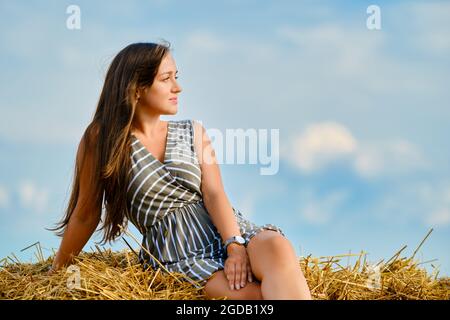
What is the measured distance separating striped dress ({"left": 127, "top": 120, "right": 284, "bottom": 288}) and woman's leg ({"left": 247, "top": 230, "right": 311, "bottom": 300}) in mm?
250

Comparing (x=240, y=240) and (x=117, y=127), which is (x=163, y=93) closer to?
(x=117, y=127)

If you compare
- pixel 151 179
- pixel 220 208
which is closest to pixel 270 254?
pixel 220 208

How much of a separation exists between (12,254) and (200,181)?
1.26 meters

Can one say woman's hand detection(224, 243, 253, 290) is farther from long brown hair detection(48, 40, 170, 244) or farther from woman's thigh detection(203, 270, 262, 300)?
long brown hair detection(48, 40, 170, 244)

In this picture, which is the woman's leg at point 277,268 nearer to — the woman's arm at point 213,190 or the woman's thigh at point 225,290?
the woman's thigh at point 225,290

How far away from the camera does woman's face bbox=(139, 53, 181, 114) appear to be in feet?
9.78

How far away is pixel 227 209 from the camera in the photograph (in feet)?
9.51

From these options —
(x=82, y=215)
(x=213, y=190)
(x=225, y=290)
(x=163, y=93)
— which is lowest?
(x=225, y=290)

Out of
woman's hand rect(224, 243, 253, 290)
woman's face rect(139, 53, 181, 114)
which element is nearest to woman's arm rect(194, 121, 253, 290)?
woman's hand rect(224, 243, 253, 290)

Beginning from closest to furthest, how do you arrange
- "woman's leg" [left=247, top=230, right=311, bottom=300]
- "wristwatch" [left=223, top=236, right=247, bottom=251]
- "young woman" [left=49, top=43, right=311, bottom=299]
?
"woman's leg" [left=247, top=230, right=311, bottom=300] < "wristwatch" [left=223, top=236, right=247, bottom=251] < "young woman" [left=49, top=43, right=311, bottom=299]

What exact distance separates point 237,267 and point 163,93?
0.86 meters

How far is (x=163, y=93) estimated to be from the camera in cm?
298
